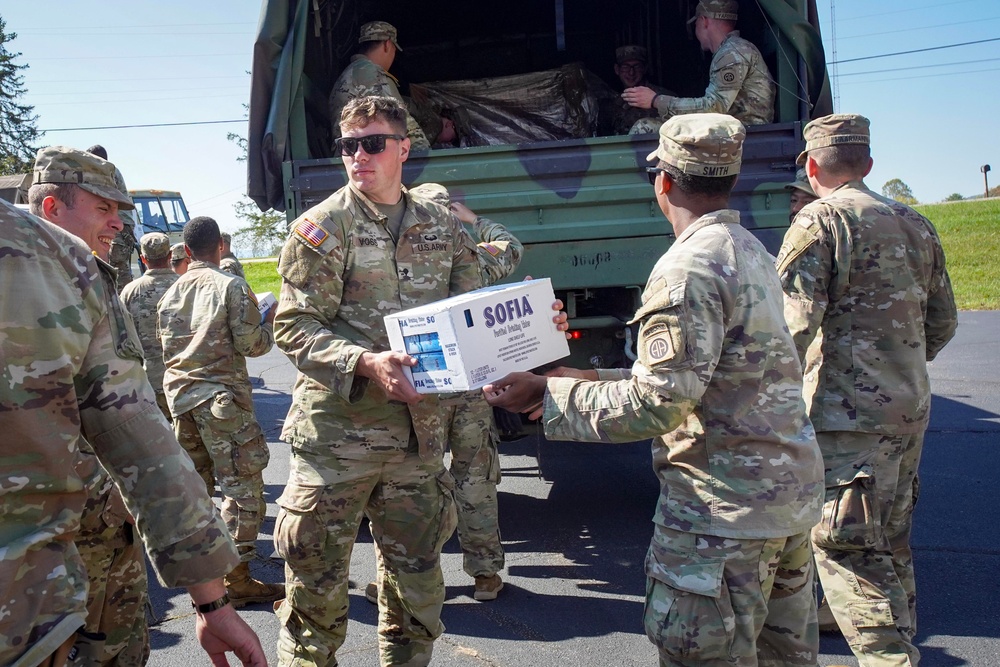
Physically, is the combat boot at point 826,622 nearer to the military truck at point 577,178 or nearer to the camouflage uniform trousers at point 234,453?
the military truck at point 577,178

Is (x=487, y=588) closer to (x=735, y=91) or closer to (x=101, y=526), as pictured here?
(x=101, y=526)

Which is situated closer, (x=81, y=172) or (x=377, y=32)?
(x=81, y=172)

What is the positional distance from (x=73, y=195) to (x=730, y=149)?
191cm

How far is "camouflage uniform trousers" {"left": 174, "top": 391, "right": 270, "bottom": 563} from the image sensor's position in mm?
4242

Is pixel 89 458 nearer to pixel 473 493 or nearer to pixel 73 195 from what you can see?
pixel 73 195

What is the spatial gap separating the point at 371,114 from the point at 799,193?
8.16 feet

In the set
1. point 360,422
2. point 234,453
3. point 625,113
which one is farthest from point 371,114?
point 625,113

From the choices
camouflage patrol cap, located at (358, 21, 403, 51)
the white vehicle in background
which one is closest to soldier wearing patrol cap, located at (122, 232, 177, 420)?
camouflage patrol cap, located at (358, 21, 403, 51)

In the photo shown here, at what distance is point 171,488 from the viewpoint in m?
1.76

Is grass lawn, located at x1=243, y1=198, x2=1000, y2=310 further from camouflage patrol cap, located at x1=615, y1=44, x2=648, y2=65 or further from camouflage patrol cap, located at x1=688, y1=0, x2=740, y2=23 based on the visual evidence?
camouflage patrol cap, located at x1=688, y1=0, x2=740, y2=23

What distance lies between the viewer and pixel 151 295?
5238mm

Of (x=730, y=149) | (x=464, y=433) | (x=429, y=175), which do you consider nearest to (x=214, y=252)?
(x=429, y=175)

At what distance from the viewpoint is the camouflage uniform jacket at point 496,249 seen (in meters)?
3.98

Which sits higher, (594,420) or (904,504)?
(594,420)
